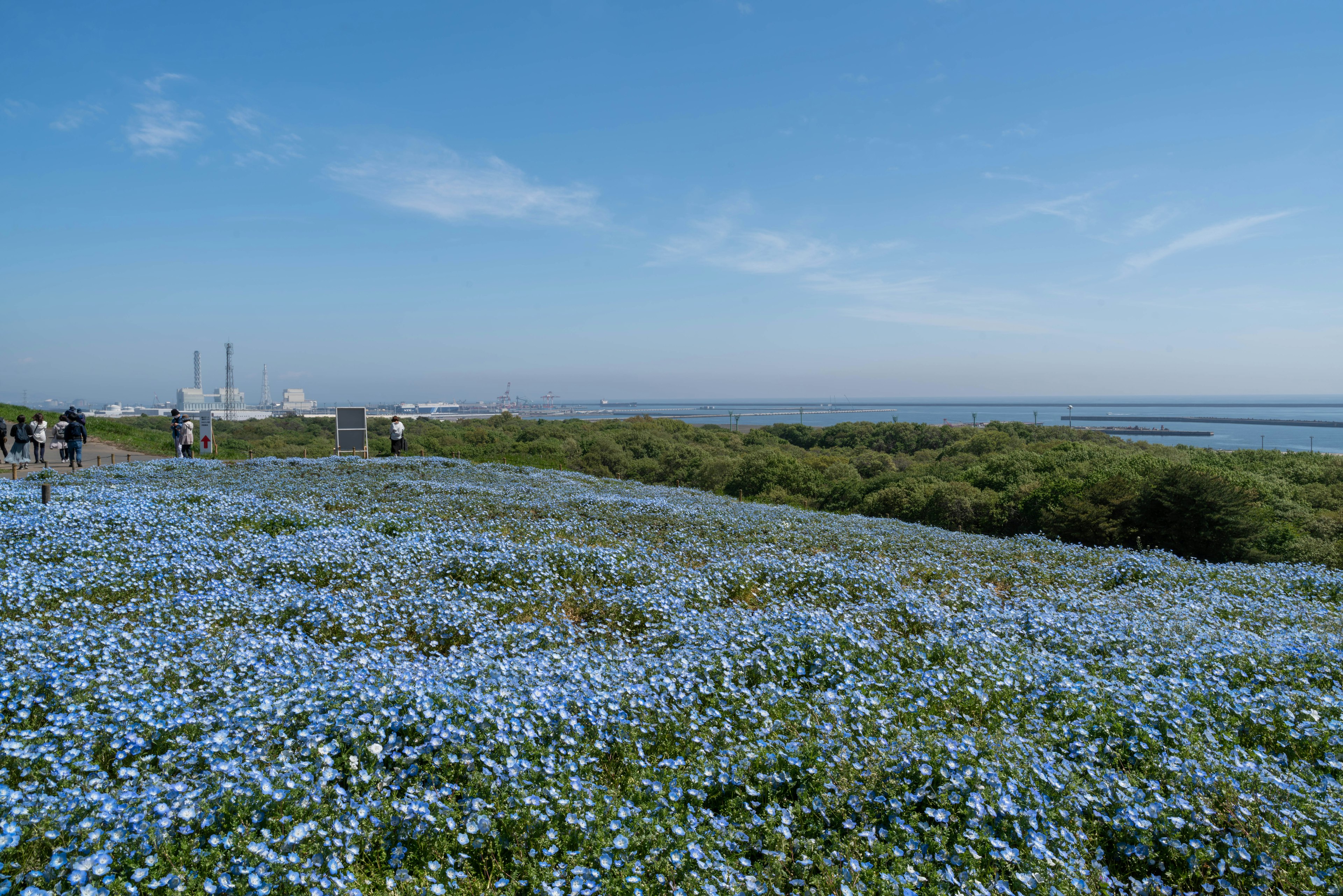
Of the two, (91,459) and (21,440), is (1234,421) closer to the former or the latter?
(91,459)

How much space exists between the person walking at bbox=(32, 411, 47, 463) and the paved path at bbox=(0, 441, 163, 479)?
0.32m

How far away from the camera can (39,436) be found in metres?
23.9

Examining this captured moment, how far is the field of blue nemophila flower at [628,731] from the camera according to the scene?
12.0 feet

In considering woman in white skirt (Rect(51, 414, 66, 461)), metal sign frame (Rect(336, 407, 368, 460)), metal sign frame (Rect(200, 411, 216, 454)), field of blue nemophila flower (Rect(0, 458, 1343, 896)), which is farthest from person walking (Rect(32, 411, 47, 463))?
field of blue nemophila flower (Rect(0, 458, 1343, 896))

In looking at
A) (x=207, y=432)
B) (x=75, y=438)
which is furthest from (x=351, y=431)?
(x=75, y=438)

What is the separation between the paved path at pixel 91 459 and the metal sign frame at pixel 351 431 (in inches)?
257

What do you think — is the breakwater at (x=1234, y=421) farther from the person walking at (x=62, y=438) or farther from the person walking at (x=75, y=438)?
the person walking at (x=62, y=438)

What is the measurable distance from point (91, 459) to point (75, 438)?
21.5 ft

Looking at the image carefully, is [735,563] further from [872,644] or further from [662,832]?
[662,832]

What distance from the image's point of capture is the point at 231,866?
3383 millimetres

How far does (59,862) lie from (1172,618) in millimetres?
10632

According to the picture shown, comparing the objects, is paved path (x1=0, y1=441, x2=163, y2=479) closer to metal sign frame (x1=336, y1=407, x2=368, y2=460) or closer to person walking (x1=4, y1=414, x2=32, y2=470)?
person walking (x1=4, y1=414, x2=32, y2=470)

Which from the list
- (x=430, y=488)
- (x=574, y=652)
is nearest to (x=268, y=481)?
(x=430, y=488)

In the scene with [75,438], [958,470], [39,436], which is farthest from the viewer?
[958,470]
